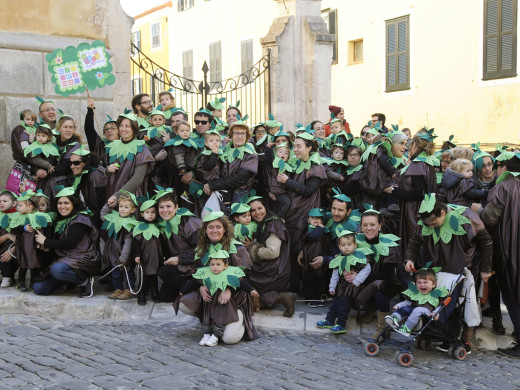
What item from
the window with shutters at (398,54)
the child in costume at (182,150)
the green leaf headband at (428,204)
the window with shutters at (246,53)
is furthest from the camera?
the window with shutters at (246,53)

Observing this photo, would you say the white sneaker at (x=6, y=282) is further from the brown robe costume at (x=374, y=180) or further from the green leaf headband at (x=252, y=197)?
the brown robe costume at (x=374, y=180)

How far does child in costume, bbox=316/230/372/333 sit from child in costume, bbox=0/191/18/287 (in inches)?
133

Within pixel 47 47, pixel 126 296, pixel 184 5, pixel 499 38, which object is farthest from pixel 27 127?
pixel 184 5

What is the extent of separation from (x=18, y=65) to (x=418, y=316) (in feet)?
21.0

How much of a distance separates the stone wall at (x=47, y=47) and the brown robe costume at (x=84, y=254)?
2.55m

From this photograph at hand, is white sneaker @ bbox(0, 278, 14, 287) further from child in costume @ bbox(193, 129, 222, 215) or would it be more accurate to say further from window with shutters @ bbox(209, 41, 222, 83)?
window with shutters @ bbox(209, 41, 222, 83)

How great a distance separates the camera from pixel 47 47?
10266mm

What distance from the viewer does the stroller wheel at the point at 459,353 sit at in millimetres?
6531

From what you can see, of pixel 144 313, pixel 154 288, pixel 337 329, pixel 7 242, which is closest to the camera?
pixel 337 329

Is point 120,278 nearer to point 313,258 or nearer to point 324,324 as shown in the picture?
point 313,258

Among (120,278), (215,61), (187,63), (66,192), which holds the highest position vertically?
(187,63)

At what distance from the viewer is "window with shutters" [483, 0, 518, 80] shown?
16938mm

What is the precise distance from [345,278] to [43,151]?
3.73m

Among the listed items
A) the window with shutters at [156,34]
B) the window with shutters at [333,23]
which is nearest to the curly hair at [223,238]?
the window with shutters at [333,23]
